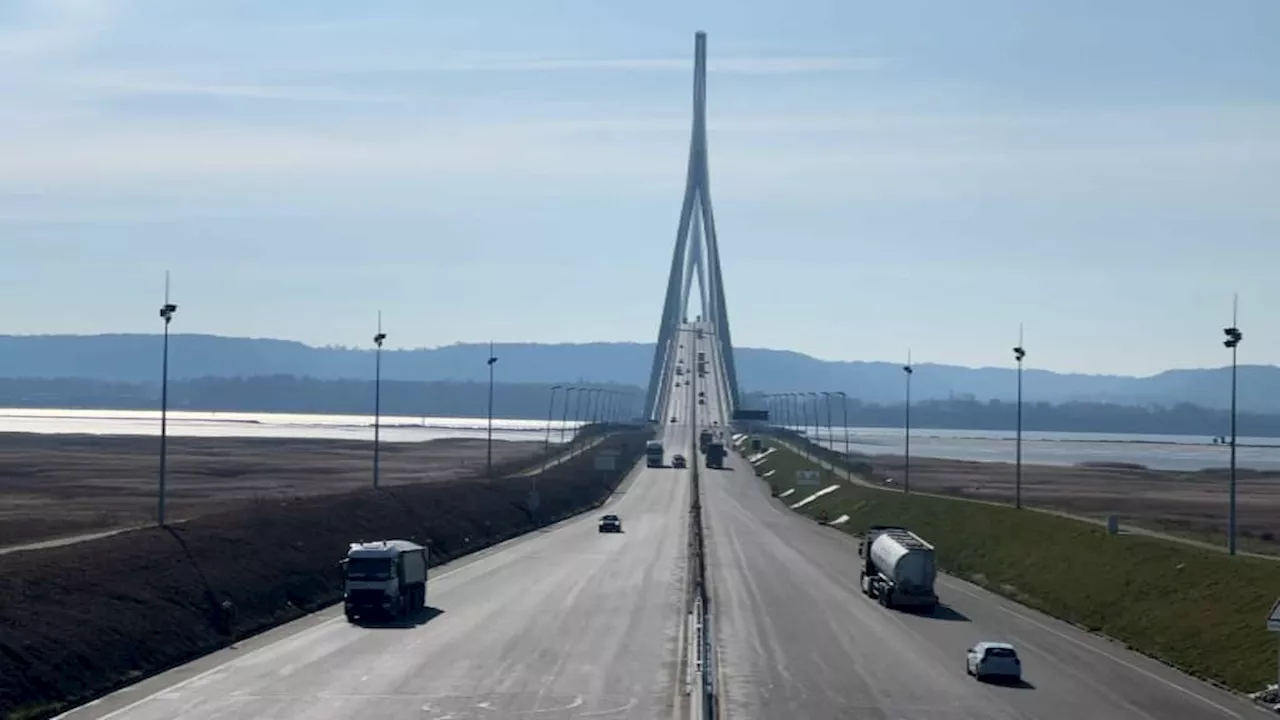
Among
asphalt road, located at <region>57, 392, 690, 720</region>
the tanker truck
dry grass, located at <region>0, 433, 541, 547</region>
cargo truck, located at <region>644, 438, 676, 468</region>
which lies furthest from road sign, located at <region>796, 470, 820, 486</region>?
the tanker truck

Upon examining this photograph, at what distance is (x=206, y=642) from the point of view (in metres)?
50.7

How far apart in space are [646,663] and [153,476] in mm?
95279

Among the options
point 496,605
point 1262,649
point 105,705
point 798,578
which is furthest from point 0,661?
point 798,578

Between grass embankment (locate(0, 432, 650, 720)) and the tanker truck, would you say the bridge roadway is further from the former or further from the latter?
grass embankment (locate(0, 432, 650, 720))

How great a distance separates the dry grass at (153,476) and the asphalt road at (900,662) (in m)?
31.3

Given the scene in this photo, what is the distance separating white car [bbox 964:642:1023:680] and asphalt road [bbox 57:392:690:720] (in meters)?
8.52

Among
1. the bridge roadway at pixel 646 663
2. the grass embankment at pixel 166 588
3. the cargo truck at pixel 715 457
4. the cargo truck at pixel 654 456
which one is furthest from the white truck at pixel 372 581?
Result: the cargo truck at pixel 654 456

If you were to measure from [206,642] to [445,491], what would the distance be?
53.8 m

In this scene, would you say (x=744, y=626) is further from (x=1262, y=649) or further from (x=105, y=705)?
Answer: (x=105, y=705)

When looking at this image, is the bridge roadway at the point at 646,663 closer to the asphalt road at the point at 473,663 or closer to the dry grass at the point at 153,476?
the asphalt road at the point at 473,663

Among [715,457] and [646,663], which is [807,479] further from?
[646,663]

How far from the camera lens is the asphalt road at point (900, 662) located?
1628 inches

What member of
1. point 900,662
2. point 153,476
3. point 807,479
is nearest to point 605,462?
point 807,479

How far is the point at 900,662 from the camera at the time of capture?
162ft
